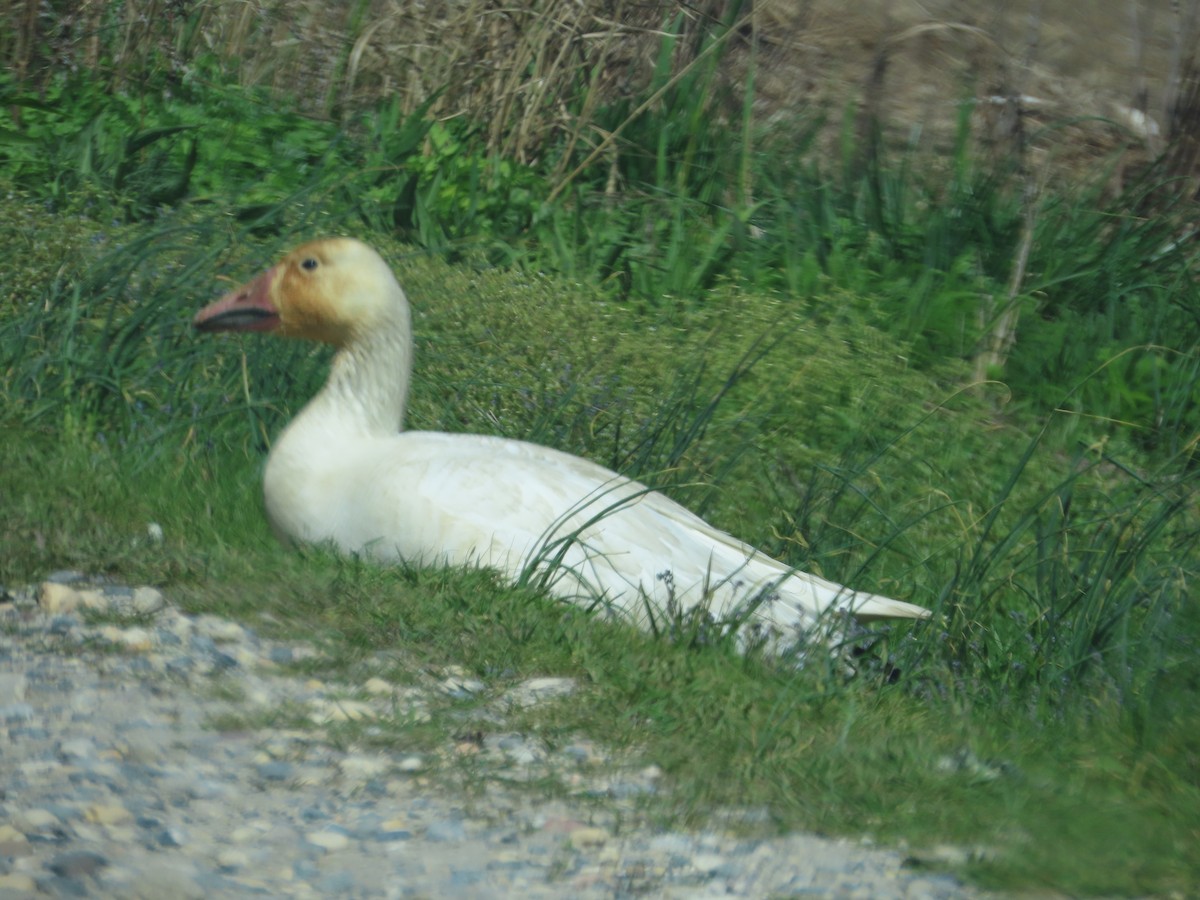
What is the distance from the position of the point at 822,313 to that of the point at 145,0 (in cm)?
438

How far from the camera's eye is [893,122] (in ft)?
31.2

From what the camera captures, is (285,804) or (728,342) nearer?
(285,804)

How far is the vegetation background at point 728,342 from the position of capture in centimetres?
384

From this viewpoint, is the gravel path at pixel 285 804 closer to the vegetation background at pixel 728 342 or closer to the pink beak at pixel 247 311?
the vegetation background at pixel 728 342

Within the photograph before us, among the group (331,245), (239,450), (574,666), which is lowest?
(239,450)

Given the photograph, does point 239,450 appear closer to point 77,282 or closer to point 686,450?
point 77,282

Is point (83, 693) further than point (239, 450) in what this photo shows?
No

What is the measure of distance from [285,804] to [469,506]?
5.10 feet

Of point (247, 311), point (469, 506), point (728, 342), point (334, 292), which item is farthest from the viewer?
point (728, 342)

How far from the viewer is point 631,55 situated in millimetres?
8820

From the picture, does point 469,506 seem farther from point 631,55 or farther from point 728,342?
point 631,55

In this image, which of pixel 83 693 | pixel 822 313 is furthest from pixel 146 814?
pixel 822 313

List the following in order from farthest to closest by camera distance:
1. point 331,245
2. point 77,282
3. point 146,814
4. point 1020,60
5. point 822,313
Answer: point 1020,60
point 822,313
point 77,282
point 331,245
point 146,814

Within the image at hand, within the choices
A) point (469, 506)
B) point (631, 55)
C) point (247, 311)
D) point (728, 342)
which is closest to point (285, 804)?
point (469, 506)
